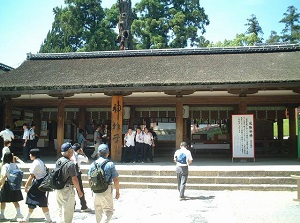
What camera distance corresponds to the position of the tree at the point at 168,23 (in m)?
32.3

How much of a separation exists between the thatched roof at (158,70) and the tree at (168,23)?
1495 centimetres

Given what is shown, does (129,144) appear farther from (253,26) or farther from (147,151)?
(253,26)

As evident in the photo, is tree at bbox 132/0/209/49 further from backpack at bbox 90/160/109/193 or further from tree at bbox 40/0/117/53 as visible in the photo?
backpack at bbox 90/160/109/193

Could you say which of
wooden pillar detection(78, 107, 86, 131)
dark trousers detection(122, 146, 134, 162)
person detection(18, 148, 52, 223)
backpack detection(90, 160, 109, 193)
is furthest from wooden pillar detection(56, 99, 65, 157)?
backpack detection(90, 160, 109, 193)

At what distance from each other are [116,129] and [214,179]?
16.0 feet

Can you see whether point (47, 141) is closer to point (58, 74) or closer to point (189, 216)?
point (58, 74)

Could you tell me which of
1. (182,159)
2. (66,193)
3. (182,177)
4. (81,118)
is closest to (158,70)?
(81,118)

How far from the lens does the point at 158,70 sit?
13.9 meters

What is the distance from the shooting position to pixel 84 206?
724 centimetres

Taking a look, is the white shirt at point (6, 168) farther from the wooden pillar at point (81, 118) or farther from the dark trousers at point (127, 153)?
the wooden pillar at point (81, 118)

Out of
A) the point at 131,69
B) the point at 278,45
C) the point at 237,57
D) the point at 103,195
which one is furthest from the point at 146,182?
the point at 278,45

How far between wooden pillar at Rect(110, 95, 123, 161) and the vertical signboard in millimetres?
4698

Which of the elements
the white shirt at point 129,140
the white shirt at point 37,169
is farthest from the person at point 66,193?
the white shirt at point 129,140

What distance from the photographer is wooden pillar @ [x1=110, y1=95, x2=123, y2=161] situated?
506 inches
